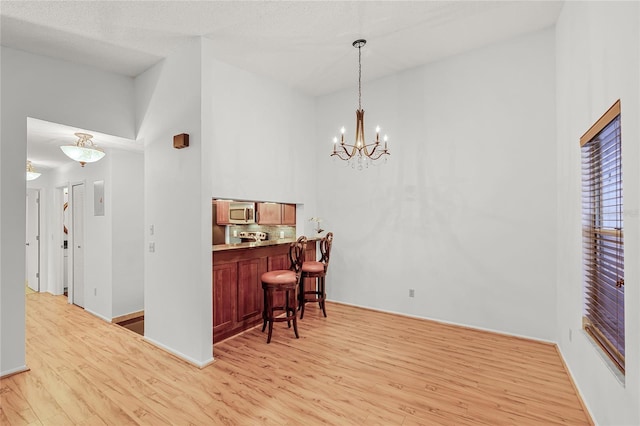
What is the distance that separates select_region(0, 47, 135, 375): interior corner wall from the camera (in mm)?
2791

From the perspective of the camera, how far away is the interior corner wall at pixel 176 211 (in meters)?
2.93

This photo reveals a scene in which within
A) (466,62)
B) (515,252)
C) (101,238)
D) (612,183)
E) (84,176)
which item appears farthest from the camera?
(84,176)

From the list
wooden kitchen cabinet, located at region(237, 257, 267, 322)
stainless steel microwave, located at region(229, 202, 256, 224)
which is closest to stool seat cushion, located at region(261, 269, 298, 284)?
wooden kitchen cabinet, located at region(237, 257, 267, 322)

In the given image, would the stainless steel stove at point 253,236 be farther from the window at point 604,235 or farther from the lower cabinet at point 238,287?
the window at point 604,235

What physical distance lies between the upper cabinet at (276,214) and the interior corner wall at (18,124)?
2.58m

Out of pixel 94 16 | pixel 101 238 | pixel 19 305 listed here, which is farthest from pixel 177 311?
pixel 94 16

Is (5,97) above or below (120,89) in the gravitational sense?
below

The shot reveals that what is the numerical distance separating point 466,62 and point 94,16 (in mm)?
4023

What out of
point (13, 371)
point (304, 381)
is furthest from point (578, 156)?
point (13, 371)

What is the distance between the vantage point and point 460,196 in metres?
3.83

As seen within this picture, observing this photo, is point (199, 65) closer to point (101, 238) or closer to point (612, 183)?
point (101, 238)

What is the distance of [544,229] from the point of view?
3.32 metres

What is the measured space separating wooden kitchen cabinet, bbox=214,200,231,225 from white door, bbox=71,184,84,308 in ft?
6.93

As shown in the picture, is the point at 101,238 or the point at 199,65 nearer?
the point at 199,65
